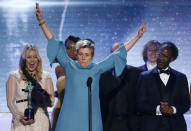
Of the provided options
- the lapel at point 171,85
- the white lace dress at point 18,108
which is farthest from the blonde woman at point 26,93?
the lapel at point 171,85

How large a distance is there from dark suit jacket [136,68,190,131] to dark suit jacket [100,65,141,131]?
0.21 meters

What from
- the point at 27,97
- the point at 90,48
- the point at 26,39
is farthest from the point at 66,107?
the point at 26,39

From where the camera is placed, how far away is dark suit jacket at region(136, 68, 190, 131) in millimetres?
4406

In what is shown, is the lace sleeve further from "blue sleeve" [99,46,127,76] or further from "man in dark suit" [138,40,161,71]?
"man in dark suit" [138,40,161,71]

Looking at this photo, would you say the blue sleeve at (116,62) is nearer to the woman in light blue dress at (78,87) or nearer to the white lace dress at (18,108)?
the woman in light blue dress at (78,87)

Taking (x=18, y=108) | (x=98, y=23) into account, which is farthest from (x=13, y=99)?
(x=98, y=23)

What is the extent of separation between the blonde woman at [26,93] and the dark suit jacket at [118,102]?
598 millimetres

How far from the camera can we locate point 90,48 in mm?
3930

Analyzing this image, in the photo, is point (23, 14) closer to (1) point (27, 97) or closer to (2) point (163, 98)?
(1) point (27, 97)

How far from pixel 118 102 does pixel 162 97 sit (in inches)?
19.1

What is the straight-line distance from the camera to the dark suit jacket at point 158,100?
4406 mm

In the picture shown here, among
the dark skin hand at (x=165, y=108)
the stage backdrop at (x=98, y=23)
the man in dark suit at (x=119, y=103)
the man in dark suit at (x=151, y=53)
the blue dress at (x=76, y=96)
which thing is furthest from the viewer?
the stage backdrop at (x=98, y=23)

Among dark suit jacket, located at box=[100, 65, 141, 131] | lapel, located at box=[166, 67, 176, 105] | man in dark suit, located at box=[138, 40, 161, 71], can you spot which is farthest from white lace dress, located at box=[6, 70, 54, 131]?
man in dark suit, located at box=[138, 40, 161, 71]

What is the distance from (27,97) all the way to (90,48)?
1.04 meters
